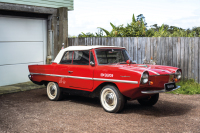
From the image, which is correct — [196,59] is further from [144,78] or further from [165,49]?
[144,78]

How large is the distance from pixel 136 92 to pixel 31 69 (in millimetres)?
3974

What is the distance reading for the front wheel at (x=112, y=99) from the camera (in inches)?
240

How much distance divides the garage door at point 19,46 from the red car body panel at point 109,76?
3608 millimetres

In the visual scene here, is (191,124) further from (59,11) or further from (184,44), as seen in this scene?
(59,11)

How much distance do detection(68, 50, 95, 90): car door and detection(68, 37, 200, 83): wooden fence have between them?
4.03 m

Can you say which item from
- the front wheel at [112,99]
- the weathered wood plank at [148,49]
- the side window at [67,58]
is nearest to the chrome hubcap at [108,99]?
the front wheel at [112,99]

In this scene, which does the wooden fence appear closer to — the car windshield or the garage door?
the car windshield

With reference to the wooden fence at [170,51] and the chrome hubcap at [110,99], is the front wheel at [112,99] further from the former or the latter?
the wooden fence at [170,51]

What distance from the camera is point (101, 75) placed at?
6.48 metres

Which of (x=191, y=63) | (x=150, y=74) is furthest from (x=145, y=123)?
(x=191, y=63)

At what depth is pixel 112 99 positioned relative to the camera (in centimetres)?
628

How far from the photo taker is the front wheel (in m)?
6.11

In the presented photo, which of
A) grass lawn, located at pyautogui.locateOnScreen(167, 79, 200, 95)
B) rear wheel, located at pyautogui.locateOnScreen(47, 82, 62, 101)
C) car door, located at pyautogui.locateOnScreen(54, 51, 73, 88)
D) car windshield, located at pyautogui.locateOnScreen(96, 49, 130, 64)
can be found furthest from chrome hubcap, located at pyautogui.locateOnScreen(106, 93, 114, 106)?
grass lawn, located at pyautogui.locateOnScreen(167, 79, 200, 95)

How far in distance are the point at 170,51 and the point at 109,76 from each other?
15.6ft
